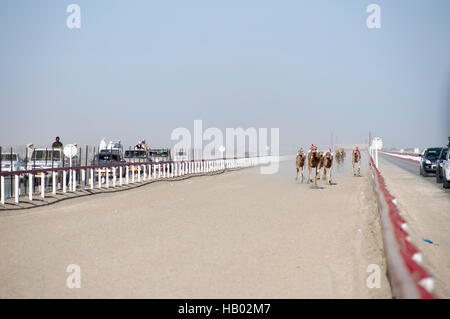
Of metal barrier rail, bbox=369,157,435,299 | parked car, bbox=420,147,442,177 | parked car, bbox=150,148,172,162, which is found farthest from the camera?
parked car, bbox=150,148,172,162

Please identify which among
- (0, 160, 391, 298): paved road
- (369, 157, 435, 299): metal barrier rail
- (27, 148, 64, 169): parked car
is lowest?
(0, 160, 391, 298): paved road

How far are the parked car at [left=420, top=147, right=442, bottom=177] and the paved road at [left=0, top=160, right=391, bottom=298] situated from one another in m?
15.5

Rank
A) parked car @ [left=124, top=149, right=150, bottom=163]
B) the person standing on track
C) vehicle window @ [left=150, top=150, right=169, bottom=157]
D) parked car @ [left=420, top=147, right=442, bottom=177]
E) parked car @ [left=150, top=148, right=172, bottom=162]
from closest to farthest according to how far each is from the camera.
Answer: the person standing on track
parked car @ [left=420, top=147, right=442, bottom=177]
parked car @ [left=124, top=149, right=150, bottom=163]
parked car @ [left=150, top=148, right=172, bottom=162]
vehicle window @ [left=150, top=150, right=169, bottom=157]

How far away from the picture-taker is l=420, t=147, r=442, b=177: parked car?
93.0ft

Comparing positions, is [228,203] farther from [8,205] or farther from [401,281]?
[401,281]

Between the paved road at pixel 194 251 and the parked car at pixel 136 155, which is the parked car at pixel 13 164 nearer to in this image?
the parked car at pixel 136 155

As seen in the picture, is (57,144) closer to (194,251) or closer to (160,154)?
(160,154)

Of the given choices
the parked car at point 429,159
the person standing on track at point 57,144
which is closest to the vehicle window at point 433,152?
the parked car at point 429,159

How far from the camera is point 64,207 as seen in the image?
15.1m

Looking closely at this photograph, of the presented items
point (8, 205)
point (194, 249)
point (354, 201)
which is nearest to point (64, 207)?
point (8, 205)

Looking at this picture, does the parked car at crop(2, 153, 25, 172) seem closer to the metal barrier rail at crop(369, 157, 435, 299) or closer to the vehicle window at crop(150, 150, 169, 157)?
the vehicle window at crop(150, 150, 169, 157)

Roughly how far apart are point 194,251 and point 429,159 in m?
23.7

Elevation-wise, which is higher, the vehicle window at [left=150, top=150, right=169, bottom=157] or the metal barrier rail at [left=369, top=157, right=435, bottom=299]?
the vehicle window at [left=150, top=150, right=169, bottom=157]

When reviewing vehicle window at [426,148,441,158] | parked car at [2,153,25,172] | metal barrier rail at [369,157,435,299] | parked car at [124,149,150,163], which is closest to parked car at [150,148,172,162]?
parked car at [124,149,150,163]
